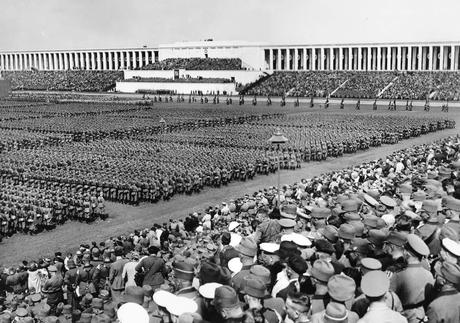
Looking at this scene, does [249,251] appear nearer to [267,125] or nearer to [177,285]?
[177,285]

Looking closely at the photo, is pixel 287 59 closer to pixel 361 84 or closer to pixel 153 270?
pixel 361 84

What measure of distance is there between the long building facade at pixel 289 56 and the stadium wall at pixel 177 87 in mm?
14377

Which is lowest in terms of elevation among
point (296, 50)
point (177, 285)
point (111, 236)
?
point (111, 236)

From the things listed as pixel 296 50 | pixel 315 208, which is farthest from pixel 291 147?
pixel 296 50

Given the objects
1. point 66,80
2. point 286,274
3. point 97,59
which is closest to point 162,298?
point 286,274

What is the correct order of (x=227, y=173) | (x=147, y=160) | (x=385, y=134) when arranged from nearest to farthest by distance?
1. (x=227, y=173)
2. (x=147, y=160)
3. (x=385, y=134)

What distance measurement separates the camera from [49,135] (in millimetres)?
38062

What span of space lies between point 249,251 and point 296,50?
92.6 meters

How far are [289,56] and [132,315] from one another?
95870 mm

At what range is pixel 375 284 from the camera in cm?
589

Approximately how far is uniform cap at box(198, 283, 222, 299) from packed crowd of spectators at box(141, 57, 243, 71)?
280 feet

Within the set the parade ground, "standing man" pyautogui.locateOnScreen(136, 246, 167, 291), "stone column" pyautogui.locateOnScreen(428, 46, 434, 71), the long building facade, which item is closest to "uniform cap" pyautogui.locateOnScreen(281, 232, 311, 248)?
"standing man" pyautogui.locateOnScreen(136, 246, 167, 291)

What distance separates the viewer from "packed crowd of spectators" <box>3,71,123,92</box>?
101250 millimetres

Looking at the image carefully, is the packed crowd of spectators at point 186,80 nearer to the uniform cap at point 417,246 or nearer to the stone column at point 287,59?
the stone column at point 287,59
